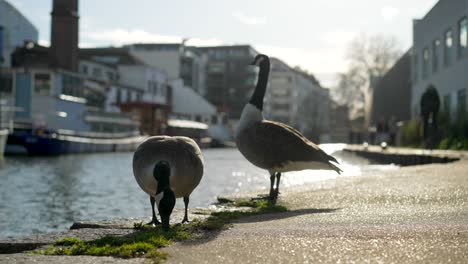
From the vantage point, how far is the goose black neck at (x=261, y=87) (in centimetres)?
968

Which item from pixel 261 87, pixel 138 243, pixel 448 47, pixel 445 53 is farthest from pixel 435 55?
pixel 138 243

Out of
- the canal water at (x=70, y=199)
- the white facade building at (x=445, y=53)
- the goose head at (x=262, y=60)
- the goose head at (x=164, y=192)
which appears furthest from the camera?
the white facade building at (x=445, y=53)

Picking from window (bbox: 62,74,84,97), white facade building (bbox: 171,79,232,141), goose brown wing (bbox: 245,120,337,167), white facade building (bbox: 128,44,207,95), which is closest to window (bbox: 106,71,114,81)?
window (bbox: 62,74,84,97)

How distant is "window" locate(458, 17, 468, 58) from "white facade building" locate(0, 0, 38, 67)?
42519 millimetres

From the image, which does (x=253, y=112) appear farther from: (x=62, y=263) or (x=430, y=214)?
(x=62, y=263)

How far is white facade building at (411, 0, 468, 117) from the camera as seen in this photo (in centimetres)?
3030

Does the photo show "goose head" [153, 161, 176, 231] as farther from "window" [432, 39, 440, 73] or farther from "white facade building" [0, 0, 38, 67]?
"white facade building" [0, 0, 38, 67]

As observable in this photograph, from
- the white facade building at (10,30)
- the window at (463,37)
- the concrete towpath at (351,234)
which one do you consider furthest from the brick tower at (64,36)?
the concrete towpath at (351,234)

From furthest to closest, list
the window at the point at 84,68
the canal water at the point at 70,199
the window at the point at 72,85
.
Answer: the window at the point at 84,68, the window at the point at 72,85, the canal water at the point at 70,199

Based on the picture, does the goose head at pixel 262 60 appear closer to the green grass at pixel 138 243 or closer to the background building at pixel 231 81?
the green grass at pixel 138 243

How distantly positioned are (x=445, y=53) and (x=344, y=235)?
3205 cm

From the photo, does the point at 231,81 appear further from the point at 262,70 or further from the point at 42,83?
the point at 262,70

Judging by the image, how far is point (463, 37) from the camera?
30281 mm

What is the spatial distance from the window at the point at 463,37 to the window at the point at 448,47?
6.81 ft
